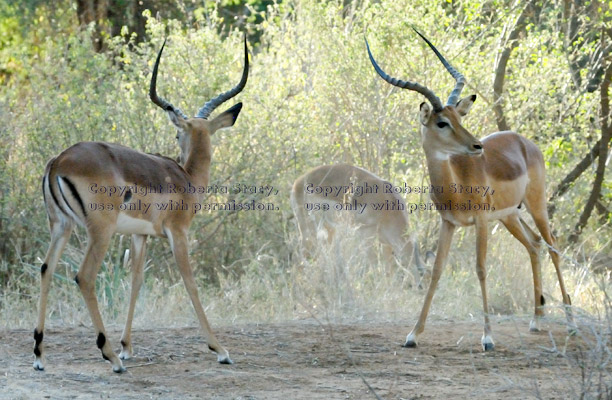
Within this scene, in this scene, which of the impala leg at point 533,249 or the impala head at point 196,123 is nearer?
the impala head at point 196,123

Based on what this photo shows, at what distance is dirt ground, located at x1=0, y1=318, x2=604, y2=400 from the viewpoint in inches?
188

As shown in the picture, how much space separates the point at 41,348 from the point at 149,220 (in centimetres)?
103

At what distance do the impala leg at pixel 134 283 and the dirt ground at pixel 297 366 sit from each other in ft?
0.35

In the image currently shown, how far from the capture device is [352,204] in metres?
10.2

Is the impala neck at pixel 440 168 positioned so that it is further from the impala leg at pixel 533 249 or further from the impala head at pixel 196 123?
the impala head at pixel 196 123

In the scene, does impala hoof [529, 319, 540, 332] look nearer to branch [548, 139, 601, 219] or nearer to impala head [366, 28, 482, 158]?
impala head [366, 28, 482, 158]

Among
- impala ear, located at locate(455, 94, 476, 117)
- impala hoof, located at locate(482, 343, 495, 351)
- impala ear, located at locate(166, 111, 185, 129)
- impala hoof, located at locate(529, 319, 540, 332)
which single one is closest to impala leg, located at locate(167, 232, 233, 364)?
impala ear, located at locate(166, 111, 185, 129)

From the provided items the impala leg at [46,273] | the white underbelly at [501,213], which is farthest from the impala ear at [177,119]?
the white underbelly at [501,213]

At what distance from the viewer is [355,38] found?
1121cm

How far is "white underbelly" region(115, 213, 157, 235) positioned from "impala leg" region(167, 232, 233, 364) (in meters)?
0.14

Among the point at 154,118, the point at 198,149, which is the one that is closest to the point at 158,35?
the point at 154,118

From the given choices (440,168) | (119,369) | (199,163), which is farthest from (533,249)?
(119,369)

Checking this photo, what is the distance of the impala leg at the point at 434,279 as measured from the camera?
20.7ft

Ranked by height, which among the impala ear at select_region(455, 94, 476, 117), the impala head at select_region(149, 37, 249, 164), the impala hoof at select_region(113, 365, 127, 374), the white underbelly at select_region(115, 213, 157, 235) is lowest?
the impala hoof at select_region(113, 365, 127, 374)
